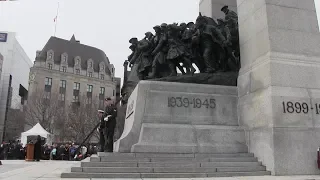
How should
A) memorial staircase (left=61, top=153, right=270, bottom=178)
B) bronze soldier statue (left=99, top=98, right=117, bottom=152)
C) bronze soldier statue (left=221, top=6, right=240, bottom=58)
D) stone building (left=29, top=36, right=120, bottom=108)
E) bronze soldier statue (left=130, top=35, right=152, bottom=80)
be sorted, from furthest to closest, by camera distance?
stone building (left=29, top=36, right=120, bottom=108) → bronze soldier statue (left=130, top=35, right=152, bottom=80) → bronze soldier statue (left=221, top=6, right=240, bottom=58) → bronze soldier statue (left=99, top=98, right=117, bottom=152) → memorial staircase (left=61, top=153, right=270, bottom=178)

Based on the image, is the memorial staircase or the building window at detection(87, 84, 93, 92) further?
the building window at detection(87, 84, 93, 92)

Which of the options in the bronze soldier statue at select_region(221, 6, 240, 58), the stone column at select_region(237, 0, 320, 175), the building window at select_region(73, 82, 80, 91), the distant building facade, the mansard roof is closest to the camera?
the stone column at select_region(237, 0, 320, 175)

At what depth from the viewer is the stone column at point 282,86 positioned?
8344 mm

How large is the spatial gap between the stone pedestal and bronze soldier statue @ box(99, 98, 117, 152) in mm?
493

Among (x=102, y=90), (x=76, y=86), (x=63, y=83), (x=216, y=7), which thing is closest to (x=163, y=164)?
(x=216, y=7)

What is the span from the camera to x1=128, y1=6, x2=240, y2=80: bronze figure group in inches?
453

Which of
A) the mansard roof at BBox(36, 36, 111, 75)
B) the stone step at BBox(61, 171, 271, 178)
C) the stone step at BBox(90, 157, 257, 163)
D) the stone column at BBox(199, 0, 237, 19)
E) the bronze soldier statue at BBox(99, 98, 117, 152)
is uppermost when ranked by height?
the mansard roof at BBox(36, 36, 111, 75)

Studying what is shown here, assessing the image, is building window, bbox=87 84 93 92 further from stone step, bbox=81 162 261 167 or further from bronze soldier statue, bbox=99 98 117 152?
stone step, bbox=81 162 261 167

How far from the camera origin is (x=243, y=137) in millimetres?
9734

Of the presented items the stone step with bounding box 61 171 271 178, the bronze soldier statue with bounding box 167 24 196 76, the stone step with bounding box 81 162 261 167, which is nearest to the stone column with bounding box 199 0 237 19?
the bronze soldier statue with bounding box 167 24 196 76

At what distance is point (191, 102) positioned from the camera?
9.92 meters

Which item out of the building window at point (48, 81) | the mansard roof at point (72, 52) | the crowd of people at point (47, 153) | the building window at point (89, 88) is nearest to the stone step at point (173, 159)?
the crowd of people at point (47, 153)

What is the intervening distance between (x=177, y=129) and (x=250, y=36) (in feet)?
12.9

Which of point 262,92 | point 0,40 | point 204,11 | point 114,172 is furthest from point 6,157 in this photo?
point 0,40
